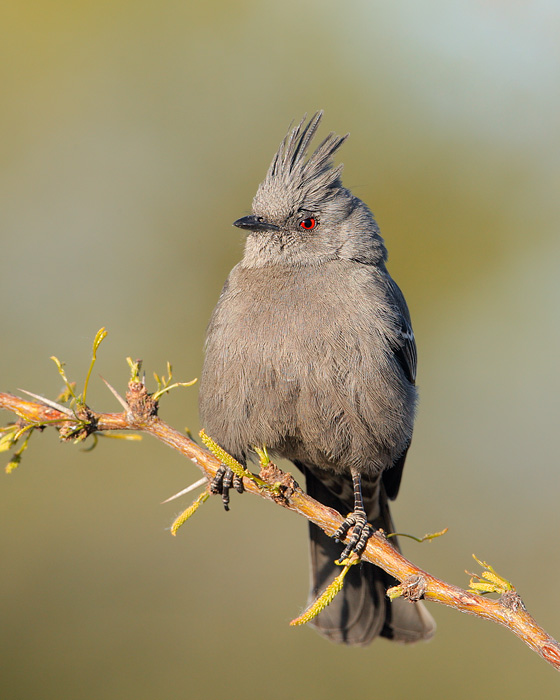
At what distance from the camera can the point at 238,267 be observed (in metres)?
6.00

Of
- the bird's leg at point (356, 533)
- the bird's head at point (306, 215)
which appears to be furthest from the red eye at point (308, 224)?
the bird's leg at point (356, 533)

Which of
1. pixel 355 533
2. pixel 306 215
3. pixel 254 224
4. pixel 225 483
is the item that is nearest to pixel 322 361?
pixel 225 483

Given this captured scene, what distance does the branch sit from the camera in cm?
320

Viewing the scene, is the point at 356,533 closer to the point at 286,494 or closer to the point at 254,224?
the point at 286,494

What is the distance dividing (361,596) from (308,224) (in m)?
3.54

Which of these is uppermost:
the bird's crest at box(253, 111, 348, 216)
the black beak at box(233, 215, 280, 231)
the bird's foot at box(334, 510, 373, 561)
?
the bird's crest at box(253, 111, 348, 216)

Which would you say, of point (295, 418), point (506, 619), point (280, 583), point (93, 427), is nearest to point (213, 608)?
point (280, 583)

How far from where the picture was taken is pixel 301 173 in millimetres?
6156

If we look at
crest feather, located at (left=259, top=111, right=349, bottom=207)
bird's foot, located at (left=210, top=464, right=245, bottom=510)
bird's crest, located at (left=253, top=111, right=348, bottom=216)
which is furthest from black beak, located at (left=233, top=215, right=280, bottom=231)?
bird's foot, located at (left=210, top=464, right=245, bottom=510)

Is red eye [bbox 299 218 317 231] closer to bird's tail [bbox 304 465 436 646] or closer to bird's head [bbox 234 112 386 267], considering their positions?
bird's head [bbox 234 112 386 267]

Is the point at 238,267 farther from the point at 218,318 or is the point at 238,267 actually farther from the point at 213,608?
the point at 213,608

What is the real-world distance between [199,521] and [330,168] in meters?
5.05

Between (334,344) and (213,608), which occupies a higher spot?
(334,344)

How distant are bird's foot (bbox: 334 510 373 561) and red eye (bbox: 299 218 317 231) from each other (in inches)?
102
